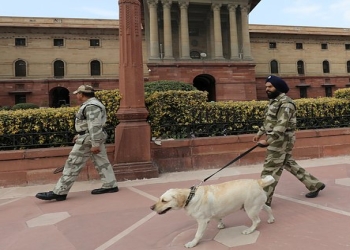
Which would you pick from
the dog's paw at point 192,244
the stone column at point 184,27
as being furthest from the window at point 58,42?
the dog's paw at point 192,244

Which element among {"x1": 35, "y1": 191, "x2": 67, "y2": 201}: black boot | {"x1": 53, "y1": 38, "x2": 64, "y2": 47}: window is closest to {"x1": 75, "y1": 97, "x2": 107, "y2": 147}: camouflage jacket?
{"x1": 35, "y1": 191, "x2": 67, "y2": 201}: black boot

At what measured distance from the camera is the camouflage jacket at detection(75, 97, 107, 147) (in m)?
4.49

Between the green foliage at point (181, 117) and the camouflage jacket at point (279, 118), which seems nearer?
the camouflage jacket at point (279, 118)

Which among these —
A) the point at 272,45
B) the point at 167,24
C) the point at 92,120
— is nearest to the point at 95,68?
the point at 167,24

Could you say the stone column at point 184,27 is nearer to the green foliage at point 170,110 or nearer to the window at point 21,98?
the window at point 21,98

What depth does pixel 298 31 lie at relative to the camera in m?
40.5

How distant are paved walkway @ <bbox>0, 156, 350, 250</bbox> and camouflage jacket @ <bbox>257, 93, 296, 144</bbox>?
996 mm

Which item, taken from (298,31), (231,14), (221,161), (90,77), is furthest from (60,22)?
(221,161)

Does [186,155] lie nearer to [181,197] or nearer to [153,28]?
[181,197]

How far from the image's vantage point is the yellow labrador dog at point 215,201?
266cm

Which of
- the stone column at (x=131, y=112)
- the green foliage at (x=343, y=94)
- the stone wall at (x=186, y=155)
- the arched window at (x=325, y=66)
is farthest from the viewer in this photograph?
the arched window at (x=325, y=66)

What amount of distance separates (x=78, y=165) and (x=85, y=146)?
0.32m

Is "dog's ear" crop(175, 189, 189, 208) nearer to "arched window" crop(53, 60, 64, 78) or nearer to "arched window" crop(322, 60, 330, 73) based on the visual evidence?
"arched window" crop(53, 60, 64, 78)

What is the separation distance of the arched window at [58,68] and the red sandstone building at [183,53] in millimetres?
116
